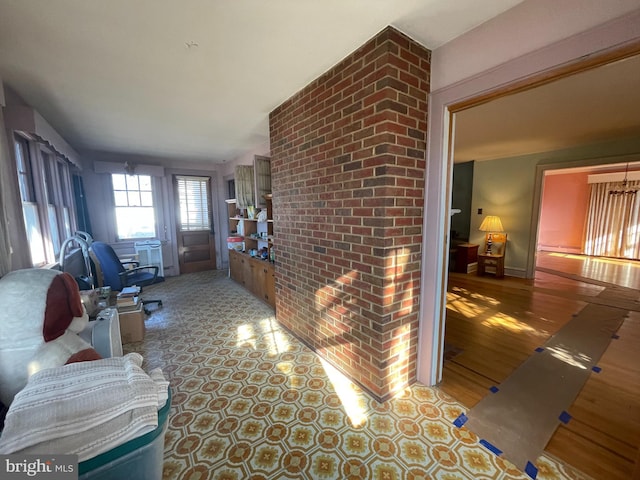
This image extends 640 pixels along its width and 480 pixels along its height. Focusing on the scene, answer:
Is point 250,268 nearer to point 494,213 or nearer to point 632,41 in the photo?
point 632,41

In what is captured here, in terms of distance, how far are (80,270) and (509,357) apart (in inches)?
216

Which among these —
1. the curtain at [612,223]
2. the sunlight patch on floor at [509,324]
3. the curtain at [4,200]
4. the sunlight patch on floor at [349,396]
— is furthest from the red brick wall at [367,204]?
the curtain at [612,223]

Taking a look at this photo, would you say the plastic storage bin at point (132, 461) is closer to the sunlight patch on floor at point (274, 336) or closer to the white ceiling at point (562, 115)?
the sunlight patch on floor at point (274, 336)

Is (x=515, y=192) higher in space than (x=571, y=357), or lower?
higher

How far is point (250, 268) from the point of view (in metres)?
4.09

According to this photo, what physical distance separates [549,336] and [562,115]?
256 centimetres

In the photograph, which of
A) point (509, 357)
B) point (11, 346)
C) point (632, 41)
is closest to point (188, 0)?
point (11, 346)

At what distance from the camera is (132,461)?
2.74ft

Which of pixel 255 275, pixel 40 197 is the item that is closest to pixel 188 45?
pixel 40 197

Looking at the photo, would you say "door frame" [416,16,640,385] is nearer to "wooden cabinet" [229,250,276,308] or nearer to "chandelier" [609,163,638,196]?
"wooden cabinet" [229,250,276,308]

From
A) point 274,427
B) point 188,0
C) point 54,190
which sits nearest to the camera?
point 188,0

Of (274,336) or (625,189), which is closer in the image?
(274,336)

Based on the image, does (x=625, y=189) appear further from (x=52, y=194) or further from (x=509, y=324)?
(x=52, y=194)

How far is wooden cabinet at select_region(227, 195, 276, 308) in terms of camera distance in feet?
11.6
